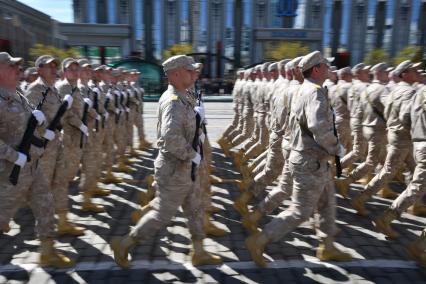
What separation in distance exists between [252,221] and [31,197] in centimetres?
250

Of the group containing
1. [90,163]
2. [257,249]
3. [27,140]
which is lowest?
[257,249]

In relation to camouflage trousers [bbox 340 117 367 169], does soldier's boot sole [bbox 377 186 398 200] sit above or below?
below

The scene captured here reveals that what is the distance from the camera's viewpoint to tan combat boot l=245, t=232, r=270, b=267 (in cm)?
407

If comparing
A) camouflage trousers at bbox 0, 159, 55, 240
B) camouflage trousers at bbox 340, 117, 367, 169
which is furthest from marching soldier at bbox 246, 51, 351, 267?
camouflage trousers at bbox 340, 117, 367, 169

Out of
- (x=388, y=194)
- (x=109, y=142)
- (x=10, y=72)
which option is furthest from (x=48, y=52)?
(x=10, y=72)

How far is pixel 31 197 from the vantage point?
3.95 meters

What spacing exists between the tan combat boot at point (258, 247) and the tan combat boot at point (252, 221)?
0.79m

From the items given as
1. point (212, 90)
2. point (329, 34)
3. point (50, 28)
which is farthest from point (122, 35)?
point (329, 34)

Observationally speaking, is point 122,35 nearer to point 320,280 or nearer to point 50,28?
point 50,28

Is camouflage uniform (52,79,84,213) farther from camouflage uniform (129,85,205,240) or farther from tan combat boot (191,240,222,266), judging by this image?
tan combat boot (191,240,222,266)

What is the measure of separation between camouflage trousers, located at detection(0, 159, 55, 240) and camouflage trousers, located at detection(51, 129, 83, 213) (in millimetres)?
1047

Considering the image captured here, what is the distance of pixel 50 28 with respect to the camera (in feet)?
148

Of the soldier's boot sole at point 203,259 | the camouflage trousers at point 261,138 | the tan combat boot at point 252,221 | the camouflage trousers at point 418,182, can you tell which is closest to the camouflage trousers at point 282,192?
the tan combat boot at point 252,221

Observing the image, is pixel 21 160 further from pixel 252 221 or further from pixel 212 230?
pixel 252 221
